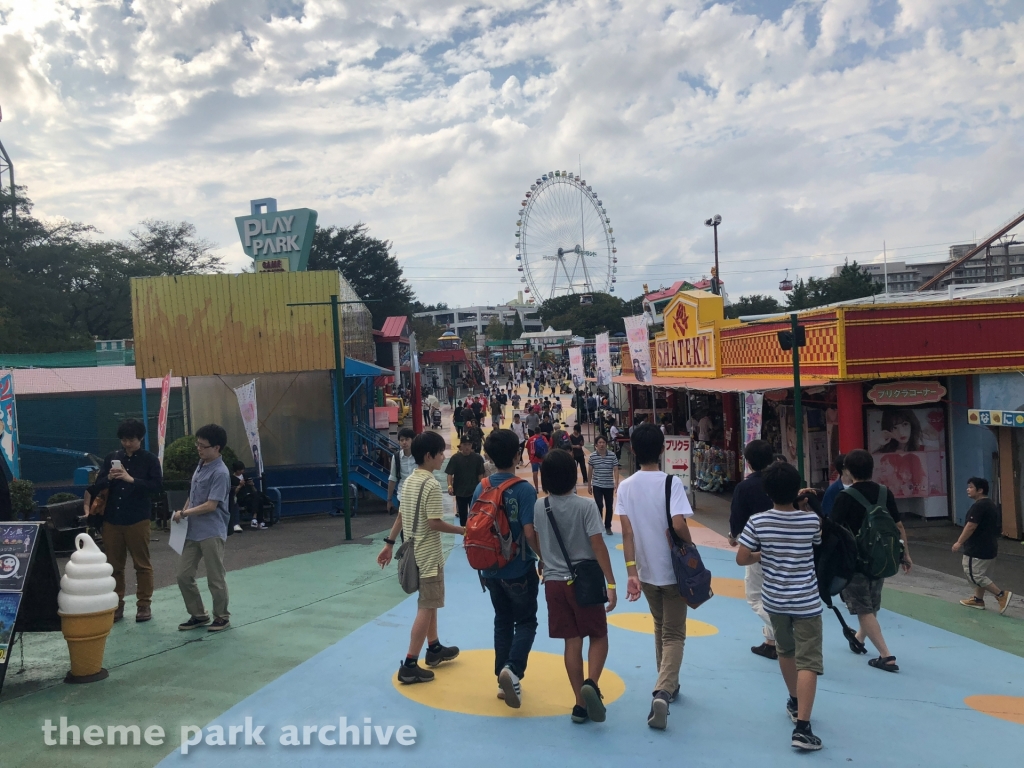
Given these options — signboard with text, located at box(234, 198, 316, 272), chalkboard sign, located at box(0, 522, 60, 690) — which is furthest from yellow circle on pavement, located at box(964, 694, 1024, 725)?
signboard with text, located at box(234, 198, 316, 272)

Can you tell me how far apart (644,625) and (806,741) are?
8.35 ft

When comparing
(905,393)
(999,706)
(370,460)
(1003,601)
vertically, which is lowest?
(1003,601)

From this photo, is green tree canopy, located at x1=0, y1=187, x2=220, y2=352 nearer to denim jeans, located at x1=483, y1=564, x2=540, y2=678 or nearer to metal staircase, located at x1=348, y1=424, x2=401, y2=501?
metal staircase, located at x1=348, y1=424, x2=401, y2=501

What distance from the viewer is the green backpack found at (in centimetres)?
520

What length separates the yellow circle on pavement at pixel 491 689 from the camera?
4.45 metres

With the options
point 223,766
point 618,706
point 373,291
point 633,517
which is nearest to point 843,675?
point 618,706

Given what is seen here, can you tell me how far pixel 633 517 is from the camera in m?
4.35

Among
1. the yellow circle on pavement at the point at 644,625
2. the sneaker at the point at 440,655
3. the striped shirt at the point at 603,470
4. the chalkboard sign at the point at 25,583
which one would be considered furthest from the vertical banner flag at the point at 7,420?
A: the yellow circle on pavement at the point at 644,625

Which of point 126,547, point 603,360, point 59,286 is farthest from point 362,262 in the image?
point 126,547

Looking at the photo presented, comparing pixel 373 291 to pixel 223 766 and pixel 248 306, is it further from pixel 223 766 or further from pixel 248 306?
pixel 223 766

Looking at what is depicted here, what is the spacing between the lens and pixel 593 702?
13.5ft

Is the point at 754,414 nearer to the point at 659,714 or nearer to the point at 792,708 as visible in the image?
the point at 792,708

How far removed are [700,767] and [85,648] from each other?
11.9 feet

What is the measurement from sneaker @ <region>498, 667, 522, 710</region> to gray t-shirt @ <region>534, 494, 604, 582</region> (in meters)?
0.63
